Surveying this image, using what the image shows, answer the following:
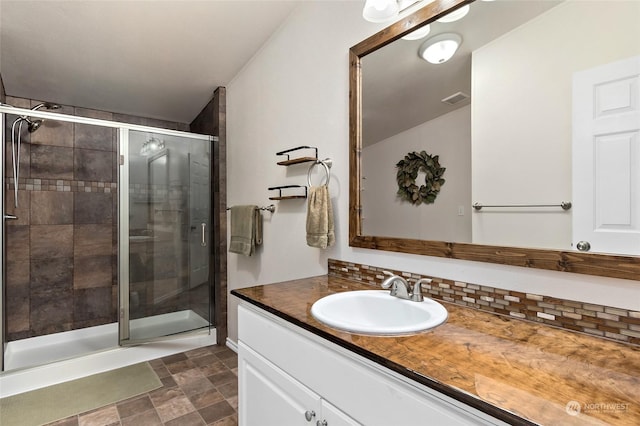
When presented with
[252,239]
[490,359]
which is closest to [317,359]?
[490,359]

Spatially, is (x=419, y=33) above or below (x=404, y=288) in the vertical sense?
above

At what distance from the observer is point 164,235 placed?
105 inches

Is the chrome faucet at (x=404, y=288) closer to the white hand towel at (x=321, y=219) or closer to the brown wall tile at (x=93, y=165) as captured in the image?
the white hand towel at (x=321, y=219)

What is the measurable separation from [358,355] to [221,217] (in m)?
2.30

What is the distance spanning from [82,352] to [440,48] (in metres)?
3.33

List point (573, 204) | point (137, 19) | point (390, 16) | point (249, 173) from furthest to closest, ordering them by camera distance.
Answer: point (249, 173) → point (137, 19) → point (390, 16) → point (573, 204)

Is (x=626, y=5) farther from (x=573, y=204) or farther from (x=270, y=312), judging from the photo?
(x=270, y=312)

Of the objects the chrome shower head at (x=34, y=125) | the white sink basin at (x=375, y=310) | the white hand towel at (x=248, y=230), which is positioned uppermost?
the chrome shower head at (x=34, y=125)

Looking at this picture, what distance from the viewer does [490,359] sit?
0.68 meters

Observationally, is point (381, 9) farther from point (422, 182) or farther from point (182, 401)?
point (182, 401)

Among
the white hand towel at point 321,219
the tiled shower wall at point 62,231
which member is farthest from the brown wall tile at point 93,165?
the white hand towel at point 321,219

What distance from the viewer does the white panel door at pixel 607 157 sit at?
751 mm

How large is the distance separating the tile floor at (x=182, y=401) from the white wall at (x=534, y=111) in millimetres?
1786

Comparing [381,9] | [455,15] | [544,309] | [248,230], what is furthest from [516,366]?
[248,230]
